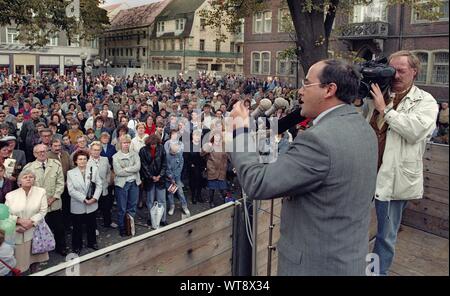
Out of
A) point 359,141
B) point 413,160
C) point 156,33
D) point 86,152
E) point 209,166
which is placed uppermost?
point 156,33

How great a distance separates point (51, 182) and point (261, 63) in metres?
35.2

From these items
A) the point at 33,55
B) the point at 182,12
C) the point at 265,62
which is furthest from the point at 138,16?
the point at 265,62

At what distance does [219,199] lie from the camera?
9906 millimetres

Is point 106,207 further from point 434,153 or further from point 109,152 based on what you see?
point 434,153

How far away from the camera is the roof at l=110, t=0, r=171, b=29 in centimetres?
6284

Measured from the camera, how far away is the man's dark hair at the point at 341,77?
6.79 feet

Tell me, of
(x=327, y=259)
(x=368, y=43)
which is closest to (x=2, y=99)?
(x=327, y=259)

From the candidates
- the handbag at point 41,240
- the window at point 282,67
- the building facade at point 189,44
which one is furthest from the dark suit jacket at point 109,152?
the building facade at point 189,44

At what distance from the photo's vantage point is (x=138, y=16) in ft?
217

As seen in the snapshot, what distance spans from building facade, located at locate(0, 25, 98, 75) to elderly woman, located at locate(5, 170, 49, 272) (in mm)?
42832

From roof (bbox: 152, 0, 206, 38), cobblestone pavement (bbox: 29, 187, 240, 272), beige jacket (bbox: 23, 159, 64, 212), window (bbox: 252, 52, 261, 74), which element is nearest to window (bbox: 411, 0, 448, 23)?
cobblestone pavement (bbox: 29, 187, 240, 272)

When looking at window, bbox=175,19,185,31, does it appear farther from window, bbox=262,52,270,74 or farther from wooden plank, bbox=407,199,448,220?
wooden plank, bbox=407,199,448,220
